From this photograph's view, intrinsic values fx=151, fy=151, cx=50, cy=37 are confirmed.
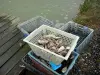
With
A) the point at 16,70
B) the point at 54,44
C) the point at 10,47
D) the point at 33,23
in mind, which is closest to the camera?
the point at 54,44

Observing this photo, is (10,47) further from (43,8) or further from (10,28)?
(43,8)

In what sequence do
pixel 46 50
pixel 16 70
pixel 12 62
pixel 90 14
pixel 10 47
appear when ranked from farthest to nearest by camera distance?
pixel 90 14, pixel 10 47, pixel 12 62, pixel 16 70, pixel 46 50

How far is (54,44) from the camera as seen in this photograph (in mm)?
2115

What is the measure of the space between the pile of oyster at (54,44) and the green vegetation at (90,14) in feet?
5.53

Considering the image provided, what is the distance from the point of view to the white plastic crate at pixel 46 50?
192 centimetres

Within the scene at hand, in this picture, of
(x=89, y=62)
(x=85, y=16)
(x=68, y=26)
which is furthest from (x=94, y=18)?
(x=89, y=62)

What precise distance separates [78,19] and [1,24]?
187cm

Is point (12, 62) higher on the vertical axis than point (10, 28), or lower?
lower

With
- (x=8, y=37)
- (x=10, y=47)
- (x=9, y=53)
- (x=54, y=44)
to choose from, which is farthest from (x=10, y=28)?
(x=54, y=44)

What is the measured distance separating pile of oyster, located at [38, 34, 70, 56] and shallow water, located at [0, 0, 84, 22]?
1732mm

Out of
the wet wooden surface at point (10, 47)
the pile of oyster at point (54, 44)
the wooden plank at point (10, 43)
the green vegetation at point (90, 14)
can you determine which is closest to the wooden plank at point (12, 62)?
the wet wooden surface at point (10, 47)

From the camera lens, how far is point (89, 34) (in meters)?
2.80

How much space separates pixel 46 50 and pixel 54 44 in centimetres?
23

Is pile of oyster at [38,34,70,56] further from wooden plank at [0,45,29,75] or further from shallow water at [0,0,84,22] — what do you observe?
shallow water at [0,0,84,22]
